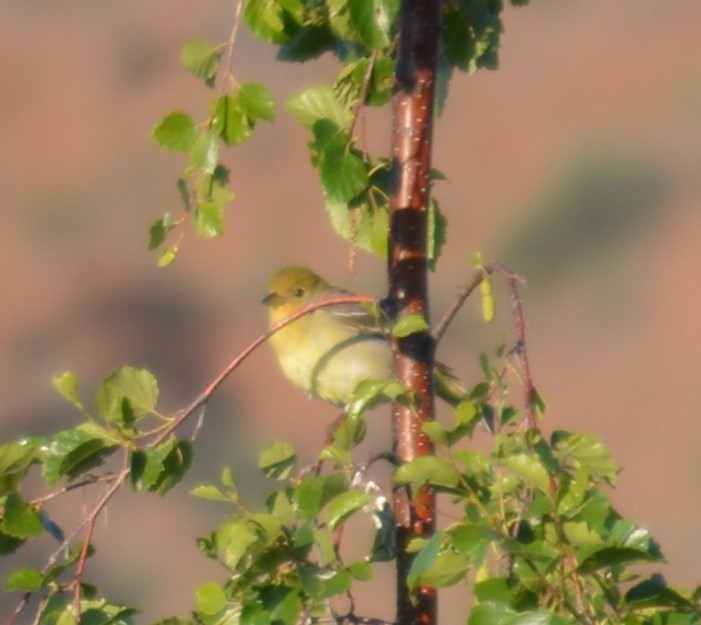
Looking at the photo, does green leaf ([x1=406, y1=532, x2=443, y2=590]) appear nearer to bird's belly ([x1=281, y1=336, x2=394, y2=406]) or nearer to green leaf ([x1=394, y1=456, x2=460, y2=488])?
green leaf ([x1=394, y1=456, x2=460, y2=488])

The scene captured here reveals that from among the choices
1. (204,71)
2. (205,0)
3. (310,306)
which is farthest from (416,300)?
(205,0)

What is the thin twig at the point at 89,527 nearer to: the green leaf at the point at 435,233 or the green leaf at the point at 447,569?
the green leaf at the point at 447,569

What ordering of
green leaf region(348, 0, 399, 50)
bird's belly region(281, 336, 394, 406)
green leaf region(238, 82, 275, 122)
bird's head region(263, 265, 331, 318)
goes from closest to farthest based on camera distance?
green leaf region(348, 0, 399, 50) < green leaf region(238, 82, 275, 122) < bird's belly region(281, 336, 394, 406) < bird's head region(263, 265, 331, 318)

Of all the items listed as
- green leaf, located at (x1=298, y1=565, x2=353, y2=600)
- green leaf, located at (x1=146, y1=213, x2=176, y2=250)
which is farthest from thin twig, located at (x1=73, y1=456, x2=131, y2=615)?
Result: green leaf, located at (x1=146, y1=213, x2=176, y2=250)

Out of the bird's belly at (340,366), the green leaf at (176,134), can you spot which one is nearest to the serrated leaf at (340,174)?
the green leaf at (176,134)

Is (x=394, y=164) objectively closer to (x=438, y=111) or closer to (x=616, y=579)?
(x=438, y=111)

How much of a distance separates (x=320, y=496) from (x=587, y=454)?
12.4 inches

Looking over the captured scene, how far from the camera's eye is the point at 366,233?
216 centimetres

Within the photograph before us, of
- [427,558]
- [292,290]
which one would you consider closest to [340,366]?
[292,290]

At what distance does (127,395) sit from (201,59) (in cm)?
54

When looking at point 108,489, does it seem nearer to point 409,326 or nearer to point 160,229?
point 409,326

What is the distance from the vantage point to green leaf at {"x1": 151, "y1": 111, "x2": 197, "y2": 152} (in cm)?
209

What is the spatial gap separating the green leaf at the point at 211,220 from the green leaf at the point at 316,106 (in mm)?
164

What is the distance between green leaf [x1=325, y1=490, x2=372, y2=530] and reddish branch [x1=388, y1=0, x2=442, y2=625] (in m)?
0.24
